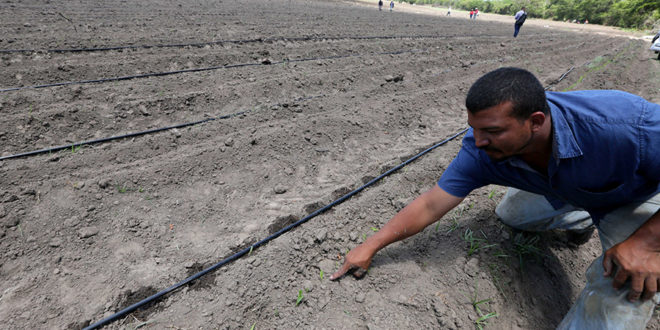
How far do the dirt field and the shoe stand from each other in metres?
0.05

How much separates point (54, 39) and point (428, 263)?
7070mm

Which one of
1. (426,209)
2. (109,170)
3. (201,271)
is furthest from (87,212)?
(426,209)

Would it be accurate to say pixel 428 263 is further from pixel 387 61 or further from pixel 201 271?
pixel 387 61

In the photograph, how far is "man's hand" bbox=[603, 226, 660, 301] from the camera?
55.3 inches

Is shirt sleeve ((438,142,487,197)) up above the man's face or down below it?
below

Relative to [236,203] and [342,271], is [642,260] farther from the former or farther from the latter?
[236,203]

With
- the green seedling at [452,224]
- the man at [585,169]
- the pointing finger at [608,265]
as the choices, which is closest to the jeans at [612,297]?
the man at [585,169]

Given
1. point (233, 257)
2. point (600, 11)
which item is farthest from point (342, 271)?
point (600, 11)

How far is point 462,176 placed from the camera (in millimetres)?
1778

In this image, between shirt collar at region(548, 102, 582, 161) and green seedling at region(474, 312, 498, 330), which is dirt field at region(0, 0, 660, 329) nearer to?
green seedling at region(474, 312, 498, 330)

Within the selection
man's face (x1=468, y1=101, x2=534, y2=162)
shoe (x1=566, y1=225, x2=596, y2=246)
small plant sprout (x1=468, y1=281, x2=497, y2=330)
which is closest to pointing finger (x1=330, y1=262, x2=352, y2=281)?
small plant sprout (x1=468, y1=281, x2=497, y2=330)

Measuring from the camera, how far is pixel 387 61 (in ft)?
23.6

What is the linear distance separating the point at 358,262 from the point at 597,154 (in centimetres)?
129

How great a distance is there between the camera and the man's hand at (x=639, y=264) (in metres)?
1.40
